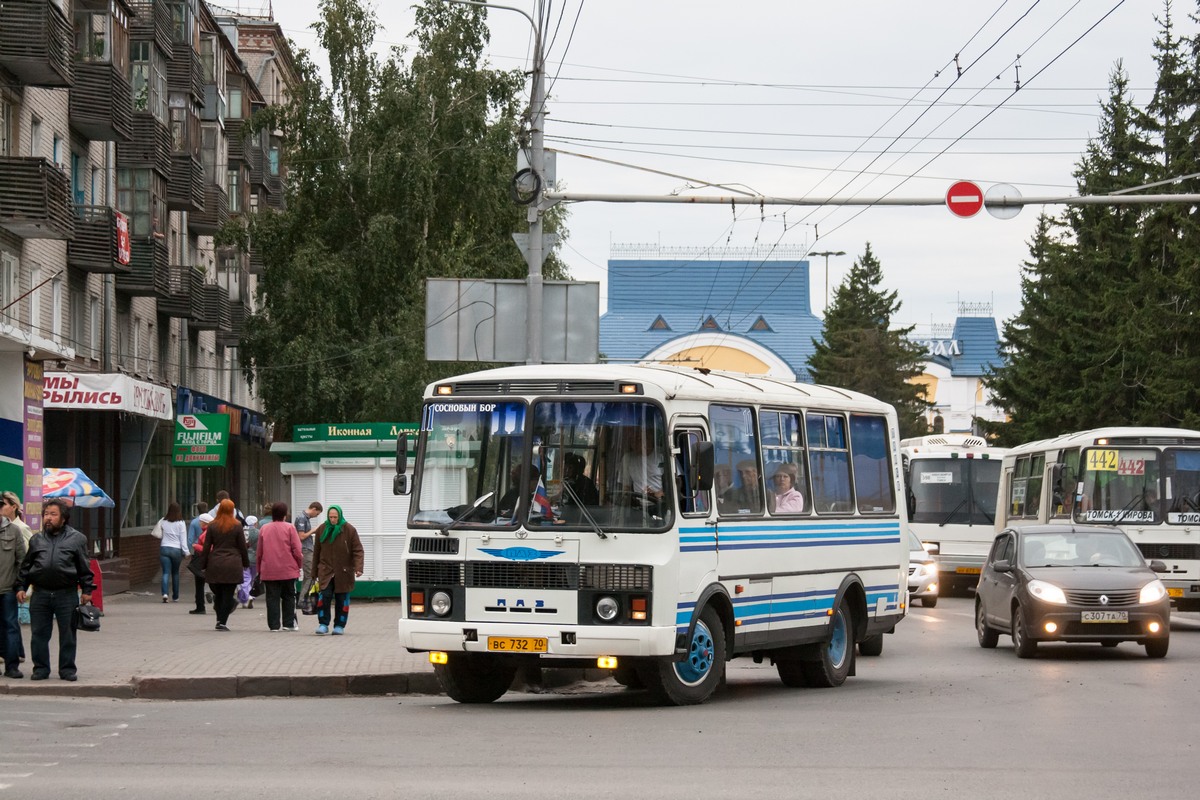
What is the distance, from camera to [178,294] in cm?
4756

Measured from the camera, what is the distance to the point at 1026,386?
59.9 metres

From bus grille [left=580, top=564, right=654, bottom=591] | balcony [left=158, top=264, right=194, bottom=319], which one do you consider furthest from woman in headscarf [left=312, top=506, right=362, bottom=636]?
balcony [left=158, top=264, right=194, bottom=319]

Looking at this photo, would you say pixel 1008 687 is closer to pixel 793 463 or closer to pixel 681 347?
pixel 793 463

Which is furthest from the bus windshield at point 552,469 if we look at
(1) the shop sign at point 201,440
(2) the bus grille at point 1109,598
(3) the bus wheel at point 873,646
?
(1) the shop sign at point 201,440

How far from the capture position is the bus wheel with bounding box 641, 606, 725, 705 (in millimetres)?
14430

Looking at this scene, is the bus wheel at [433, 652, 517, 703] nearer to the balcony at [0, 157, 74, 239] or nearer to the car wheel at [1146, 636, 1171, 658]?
the car wheel at [1146, 636, 1171, 658]

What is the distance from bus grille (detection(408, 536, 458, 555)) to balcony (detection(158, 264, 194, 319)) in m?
33.5

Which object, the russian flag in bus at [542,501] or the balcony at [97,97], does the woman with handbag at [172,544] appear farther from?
the russian flag in bus at [542,501]

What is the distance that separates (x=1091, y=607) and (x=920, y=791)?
1106cm

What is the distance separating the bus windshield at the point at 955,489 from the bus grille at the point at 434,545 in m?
26.6

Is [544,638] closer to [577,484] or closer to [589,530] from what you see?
[589,530]

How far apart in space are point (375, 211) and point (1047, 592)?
32321mm

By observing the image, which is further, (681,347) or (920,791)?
(681,347)

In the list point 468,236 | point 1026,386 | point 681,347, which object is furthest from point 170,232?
point 681,347
